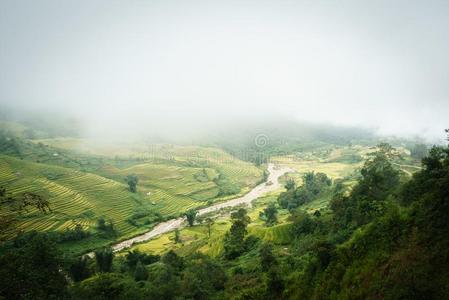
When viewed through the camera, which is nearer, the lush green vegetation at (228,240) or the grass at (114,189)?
the lush green vegetation at (228,240)

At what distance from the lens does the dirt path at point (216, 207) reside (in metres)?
77.9

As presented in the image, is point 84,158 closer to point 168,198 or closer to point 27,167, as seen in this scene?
point 27,167

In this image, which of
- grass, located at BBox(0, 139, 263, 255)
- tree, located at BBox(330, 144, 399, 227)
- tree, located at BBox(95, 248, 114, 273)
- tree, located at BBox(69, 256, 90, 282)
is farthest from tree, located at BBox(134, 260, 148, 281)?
tree, located at BBox(330, 144, 399, 227)

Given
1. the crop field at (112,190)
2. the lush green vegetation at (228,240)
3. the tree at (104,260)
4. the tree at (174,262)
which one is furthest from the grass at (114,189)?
the tree at (174,262)

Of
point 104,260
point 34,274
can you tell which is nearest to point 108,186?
point 104,260

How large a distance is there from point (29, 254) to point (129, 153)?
431 feet

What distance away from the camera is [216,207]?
106 m

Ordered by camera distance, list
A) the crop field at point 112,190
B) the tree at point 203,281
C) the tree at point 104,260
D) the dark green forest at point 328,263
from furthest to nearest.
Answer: the crop field at point 112,190 < the tree at point 104,260 < the tree at point 203,281 < the dark green forest at point 328,263

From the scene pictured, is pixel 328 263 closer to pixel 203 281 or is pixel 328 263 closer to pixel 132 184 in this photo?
pixel 203 281

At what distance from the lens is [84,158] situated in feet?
468

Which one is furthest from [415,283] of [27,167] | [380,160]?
[27,167]

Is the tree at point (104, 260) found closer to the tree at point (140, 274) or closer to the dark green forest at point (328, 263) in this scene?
the dark green forest at point (328, 263)

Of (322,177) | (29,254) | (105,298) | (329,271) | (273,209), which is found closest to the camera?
(329,271)

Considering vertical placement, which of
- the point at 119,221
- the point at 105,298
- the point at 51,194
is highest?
the point at 105,298
